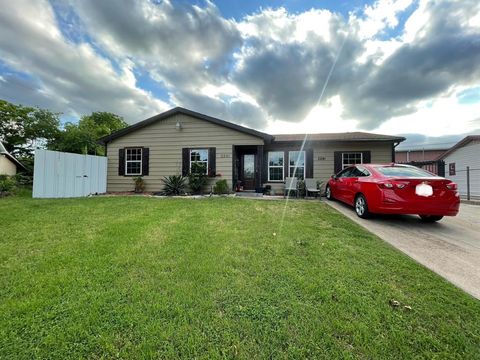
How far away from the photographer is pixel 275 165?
1070cm

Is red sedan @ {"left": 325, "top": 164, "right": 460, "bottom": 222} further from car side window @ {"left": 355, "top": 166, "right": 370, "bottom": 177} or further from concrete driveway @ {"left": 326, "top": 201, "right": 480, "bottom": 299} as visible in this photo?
concrete driveway @ {"left": 326, "top": 201, "right": 480, "bottom": 299}

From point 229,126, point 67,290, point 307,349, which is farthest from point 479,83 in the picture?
point 67,290

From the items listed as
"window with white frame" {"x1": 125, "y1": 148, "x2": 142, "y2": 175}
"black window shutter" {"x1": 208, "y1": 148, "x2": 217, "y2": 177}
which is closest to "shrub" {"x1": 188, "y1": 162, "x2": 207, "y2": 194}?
"black window shutter" {"x1": 208, "y1": 148, "x2": 217, "y2": 177}

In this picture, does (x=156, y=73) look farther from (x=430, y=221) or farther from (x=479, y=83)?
(x=479, y=83)

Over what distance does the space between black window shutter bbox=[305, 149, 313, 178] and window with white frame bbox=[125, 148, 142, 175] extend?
8871mm

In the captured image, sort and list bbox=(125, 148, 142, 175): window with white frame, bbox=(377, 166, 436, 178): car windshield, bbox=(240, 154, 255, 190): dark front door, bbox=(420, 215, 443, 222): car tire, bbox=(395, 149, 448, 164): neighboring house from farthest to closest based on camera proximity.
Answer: bbox=(395, 149, 448, 164): neighboring house, bbox=(240, 154, 255, 190): dark front door, bbox=(125, 148, 142, 175): window with white frame, bbox=(420, 215, 443, 222): car tire, bbox=(377, 166, 436, 178): car windshield

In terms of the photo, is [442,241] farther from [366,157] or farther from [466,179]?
[466,179]

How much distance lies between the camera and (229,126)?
31.2 ft

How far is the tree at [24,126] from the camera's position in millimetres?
20719

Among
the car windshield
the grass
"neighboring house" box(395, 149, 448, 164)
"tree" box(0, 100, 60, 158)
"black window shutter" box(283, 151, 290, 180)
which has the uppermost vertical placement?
"tree" box(0, 100, 60, 158)

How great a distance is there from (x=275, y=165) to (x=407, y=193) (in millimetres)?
6679

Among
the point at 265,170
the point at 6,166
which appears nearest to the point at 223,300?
the point at 265,170

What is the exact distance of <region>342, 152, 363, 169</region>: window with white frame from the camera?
395 inches

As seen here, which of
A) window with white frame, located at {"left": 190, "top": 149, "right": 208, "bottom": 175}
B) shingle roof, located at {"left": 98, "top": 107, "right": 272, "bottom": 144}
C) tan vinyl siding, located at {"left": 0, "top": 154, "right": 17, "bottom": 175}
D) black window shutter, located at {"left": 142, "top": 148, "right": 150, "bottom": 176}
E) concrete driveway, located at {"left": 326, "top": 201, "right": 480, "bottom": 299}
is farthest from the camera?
tan vinyl siding, located at {"left": 0, "top": 154, "right": 17, "bottom": 175}
